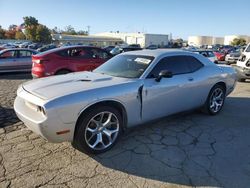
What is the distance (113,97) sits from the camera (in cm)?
378

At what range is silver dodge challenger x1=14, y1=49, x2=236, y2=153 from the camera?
339 cm

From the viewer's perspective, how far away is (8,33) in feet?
319

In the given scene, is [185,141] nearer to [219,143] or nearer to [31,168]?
[219,143]

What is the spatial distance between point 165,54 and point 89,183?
283 cm

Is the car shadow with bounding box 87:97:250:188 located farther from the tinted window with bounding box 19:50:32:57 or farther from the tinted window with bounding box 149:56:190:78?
the tinted window with bounding box 19:50:32:57

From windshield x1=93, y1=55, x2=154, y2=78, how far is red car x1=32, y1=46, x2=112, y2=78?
4.10 meters

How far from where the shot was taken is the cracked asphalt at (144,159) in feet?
10.3

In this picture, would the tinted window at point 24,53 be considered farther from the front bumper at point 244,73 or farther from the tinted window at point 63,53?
the front bumper at point 244,73

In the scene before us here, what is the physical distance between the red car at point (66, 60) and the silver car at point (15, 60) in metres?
3.87

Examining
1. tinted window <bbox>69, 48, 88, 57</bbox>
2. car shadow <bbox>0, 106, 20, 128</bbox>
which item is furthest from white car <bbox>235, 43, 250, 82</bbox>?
car shadow <bbox>0, 106, 20, 128</bbox>

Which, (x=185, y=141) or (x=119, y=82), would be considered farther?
(x=185, y=141)

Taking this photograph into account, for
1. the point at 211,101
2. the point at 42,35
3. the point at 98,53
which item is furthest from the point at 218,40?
the point at 211,101

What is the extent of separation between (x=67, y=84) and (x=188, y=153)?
214 centimetres

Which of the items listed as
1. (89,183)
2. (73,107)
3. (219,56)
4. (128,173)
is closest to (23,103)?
(73,107)
